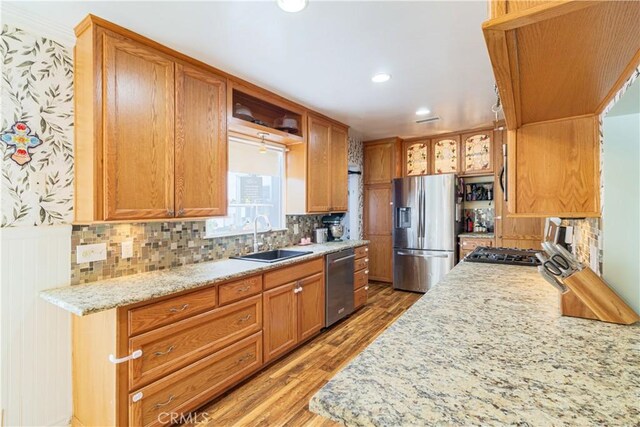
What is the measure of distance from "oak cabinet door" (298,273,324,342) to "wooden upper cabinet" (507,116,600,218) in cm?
191

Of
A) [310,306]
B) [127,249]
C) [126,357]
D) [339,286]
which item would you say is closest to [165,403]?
[126,357]

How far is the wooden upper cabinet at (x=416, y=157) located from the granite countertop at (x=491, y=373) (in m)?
3.81

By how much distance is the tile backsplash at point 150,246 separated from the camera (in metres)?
A: 1.93

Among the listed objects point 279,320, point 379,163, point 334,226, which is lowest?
point 279,320

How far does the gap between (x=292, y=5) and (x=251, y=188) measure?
1928mm

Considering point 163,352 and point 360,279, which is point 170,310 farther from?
point 360,279

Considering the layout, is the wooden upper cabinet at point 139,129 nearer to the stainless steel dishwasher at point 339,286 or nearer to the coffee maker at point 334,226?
the stainless steel dishwasher at point 339,286

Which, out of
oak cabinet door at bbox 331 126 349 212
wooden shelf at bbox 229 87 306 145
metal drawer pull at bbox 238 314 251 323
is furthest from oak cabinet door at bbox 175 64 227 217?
oak cabinet door at bbox 331 126 349 212

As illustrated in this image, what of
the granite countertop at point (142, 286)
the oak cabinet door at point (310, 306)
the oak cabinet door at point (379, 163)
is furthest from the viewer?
the oak cabinet door at point (379, 163)

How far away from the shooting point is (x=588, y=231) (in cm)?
157

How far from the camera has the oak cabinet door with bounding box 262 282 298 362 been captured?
247 centimetres

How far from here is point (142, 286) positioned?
1.82 m

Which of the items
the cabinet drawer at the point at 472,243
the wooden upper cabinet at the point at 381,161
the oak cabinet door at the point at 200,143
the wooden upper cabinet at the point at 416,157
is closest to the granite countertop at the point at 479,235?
the cabinet drawer at the point at 472,243

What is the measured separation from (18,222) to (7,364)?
754 millimetres
